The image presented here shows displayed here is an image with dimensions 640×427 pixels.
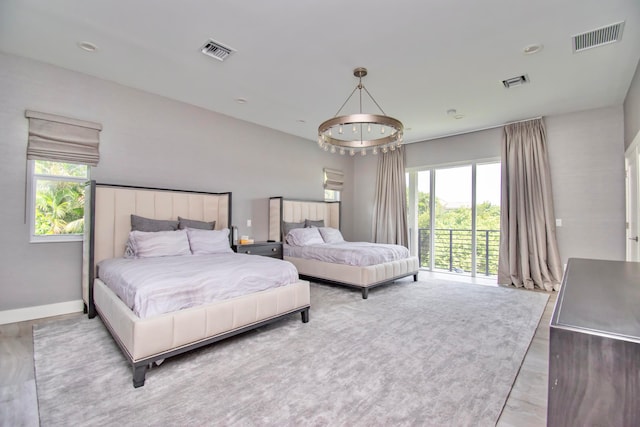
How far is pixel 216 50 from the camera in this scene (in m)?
3.04

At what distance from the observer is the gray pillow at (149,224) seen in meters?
3.72

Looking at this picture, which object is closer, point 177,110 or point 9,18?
point 9,18

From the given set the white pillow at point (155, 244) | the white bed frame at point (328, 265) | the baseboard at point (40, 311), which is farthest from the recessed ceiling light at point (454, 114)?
the baseboard at point (40, 311)

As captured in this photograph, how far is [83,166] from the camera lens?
3.67 metres

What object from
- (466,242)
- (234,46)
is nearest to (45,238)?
(234,46)

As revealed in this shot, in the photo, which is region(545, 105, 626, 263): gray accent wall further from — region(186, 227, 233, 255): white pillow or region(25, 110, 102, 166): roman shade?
region(25, 110, 102, 166): roman shade

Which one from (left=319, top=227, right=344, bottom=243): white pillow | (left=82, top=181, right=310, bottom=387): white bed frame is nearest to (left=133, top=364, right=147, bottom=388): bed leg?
(left=82, top=181, right=310, bottom=387): white bed frame

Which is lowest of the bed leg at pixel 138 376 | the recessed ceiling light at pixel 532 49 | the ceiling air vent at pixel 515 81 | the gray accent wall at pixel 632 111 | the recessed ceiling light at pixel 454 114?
the bed leg at pixel 138 376

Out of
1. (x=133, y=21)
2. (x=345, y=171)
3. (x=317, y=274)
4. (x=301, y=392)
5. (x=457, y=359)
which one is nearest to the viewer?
(x=301, y=392)

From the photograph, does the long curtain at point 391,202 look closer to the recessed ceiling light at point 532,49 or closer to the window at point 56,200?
the recessed ceiling light at point 532,49

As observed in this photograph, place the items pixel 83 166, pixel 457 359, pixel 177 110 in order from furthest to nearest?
pixel 177 110, pixel 83 166, pixel 457 359

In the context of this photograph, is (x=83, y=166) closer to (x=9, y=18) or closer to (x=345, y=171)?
(x=9, y=18)

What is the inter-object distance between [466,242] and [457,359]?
392cm

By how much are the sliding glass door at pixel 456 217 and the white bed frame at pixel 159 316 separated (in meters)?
3.96
